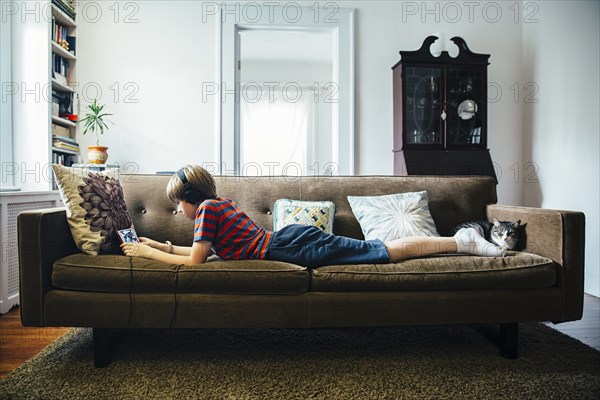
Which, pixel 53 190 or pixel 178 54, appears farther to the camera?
pixel 178 54

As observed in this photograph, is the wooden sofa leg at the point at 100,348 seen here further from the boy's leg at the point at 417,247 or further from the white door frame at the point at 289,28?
the white door frame at the point at 289,28

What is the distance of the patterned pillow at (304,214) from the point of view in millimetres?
2023

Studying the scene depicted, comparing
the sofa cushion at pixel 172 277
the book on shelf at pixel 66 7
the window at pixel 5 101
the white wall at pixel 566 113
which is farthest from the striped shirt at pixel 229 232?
the book on shelf at pixel 66 7

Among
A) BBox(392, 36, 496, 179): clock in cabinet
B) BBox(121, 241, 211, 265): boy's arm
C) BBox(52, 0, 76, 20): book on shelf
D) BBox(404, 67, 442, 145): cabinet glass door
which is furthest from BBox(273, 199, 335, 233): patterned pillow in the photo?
BBox(52, 0, 76, 20): book on shelf

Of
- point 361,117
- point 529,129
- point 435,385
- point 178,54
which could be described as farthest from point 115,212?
point 529,129

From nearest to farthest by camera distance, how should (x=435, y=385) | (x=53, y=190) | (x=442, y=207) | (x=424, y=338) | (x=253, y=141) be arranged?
(x=435, y=385)
(x=424, y=338)
(x=442, y=207)
(x=53, y=190)
(x=253, y=141)

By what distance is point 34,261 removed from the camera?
1.52 m

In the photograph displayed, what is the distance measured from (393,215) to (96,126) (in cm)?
274

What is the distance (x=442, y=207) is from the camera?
2.25 meters

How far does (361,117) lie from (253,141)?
3.22m

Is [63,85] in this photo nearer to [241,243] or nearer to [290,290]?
[241,243]

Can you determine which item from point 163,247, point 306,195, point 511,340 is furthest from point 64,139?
point 511,340

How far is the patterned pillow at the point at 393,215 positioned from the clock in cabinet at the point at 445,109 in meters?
1.43

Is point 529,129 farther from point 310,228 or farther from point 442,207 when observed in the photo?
point 310,228
